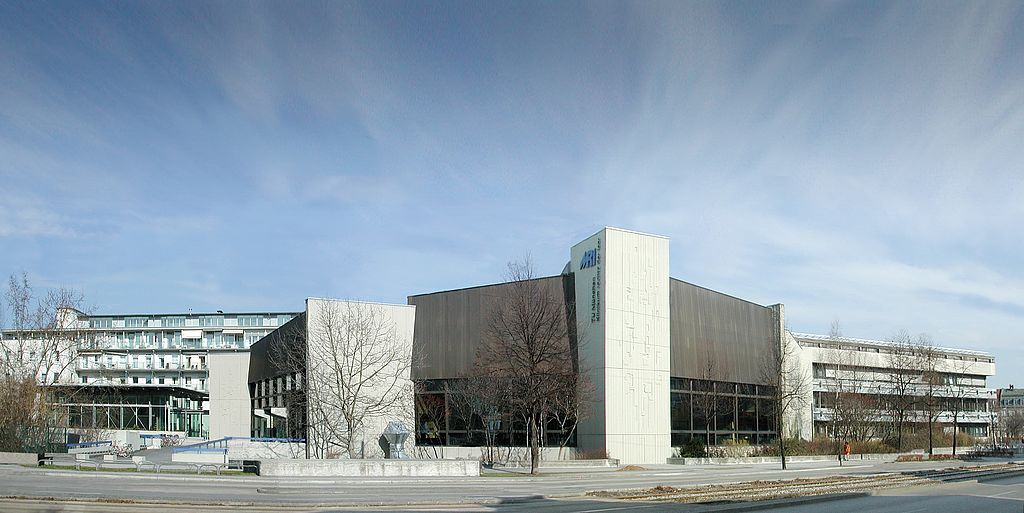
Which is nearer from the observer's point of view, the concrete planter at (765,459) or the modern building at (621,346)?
the modern building at (621,346)

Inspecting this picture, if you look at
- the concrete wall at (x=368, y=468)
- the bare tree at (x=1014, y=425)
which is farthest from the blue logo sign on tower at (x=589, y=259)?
the bare tree at (x=1014, y=425)

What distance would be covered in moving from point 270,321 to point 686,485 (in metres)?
105

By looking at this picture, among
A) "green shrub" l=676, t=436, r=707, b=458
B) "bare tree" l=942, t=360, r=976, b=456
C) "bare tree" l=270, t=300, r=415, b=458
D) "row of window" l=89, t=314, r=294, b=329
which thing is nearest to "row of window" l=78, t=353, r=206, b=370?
"row of window" l=89, t=314, r=294, b=329

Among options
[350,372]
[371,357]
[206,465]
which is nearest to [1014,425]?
[371,357]

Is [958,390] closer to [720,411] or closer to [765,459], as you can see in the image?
[720,411]

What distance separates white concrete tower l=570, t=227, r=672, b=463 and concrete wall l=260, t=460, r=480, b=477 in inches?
500

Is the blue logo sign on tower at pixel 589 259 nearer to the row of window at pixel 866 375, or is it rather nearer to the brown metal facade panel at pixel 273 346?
Result: the brown metal facade panel at pixel 273 346

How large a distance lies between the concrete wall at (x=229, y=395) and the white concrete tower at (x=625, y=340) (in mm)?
41237

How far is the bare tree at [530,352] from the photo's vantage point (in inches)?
1777

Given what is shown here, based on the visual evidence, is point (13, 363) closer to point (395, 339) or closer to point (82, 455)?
point (82, 455)

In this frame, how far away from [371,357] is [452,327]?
5.84m

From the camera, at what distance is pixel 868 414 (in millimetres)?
75875

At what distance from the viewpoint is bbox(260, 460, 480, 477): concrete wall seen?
123 ft

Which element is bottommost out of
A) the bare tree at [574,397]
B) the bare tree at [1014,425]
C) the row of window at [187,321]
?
the bare tree at [1014,425]
